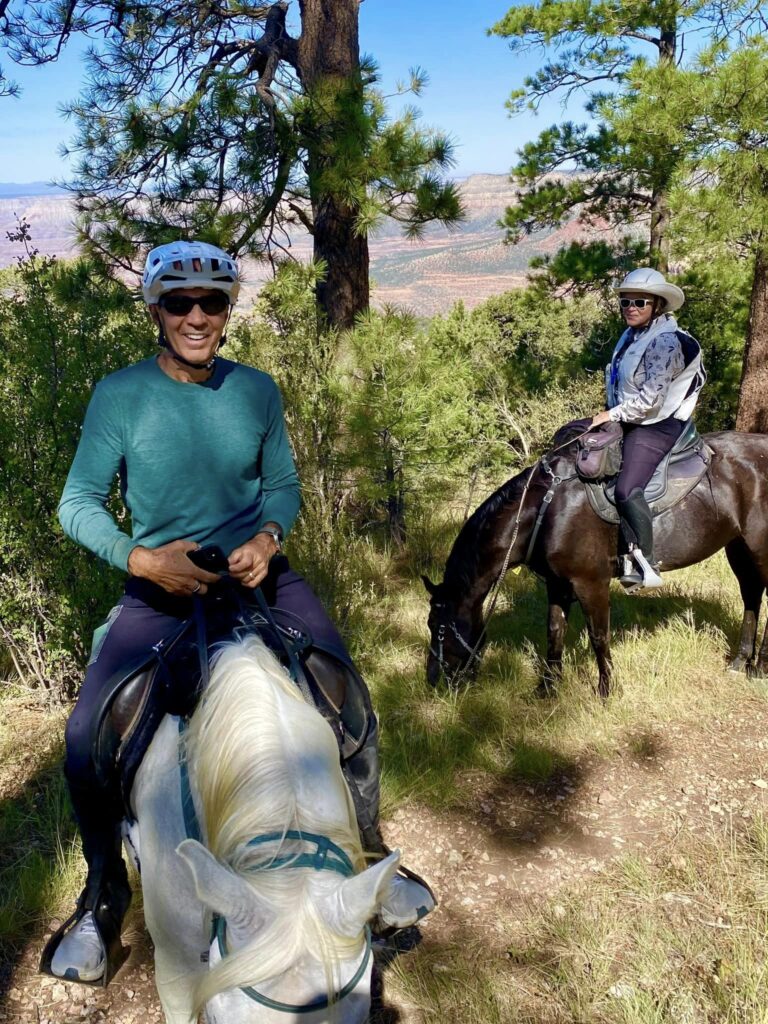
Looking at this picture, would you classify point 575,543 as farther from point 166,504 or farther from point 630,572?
point 166,504

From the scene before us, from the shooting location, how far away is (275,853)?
1.25 m

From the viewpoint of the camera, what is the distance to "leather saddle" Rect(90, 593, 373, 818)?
68.7 inches

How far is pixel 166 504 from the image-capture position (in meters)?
2.17

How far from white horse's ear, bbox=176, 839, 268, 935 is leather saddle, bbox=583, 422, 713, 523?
11.2ft

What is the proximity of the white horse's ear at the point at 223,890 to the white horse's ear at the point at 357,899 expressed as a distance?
13 centimetres

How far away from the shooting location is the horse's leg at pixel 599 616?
4.18 meters

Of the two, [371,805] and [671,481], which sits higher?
[671,481]

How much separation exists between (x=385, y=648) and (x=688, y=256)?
4.67m

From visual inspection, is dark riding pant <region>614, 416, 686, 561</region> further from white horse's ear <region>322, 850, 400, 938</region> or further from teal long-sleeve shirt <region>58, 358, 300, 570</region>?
white horse's ear <region>322, 850, 400, 938</region>

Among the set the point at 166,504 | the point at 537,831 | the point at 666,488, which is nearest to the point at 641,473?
the point at 666,488

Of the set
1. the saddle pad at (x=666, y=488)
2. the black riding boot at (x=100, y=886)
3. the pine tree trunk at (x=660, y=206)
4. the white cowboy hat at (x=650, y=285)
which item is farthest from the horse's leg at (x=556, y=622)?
the pine tree trunk at (x=660, y=206)

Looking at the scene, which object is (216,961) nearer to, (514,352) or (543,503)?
(543,503)

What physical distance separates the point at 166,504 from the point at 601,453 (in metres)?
2.80

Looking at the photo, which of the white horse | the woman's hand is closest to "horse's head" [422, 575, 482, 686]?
the woman's hand
